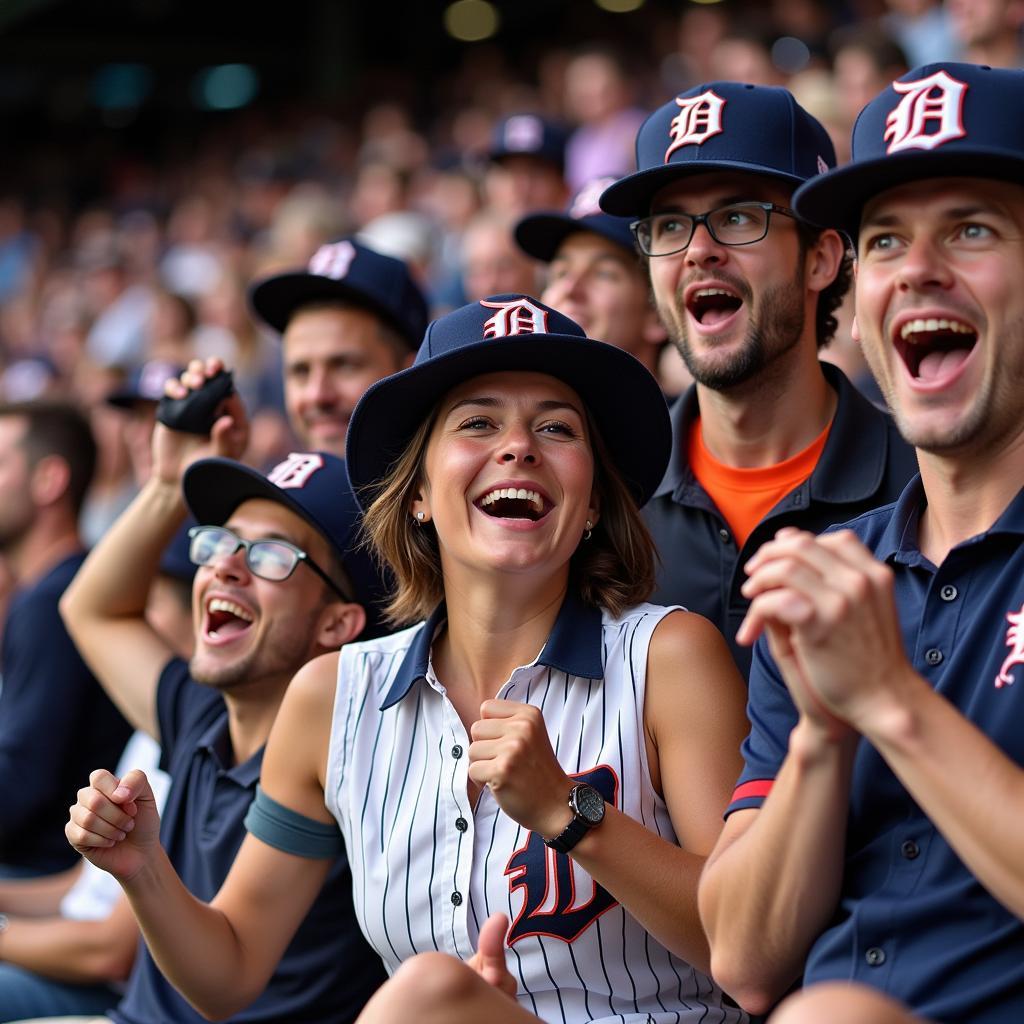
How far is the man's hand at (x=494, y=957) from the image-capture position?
2.15m

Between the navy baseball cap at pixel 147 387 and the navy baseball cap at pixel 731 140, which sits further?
the navy baseball cap at pixel 147 387

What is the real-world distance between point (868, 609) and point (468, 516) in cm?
99

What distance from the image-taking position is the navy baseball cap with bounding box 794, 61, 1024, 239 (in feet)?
6.43

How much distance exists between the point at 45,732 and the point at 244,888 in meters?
1.49

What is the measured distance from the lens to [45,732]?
13.2 ft

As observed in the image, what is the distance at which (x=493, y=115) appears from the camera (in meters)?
10.8

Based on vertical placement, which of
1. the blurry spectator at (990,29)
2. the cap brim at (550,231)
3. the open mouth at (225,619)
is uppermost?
the blurry spectator at (990,29)

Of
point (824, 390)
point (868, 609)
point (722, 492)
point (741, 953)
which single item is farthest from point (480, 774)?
point (824, 390)

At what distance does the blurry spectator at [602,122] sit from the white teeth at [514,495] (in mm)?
4777

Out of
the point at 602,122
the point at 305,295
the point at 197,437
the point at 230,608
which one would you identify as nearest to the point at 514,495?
the point at 230,608

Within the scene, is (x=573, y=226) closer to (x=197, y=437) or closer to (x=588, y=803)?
(x=197, y=437)

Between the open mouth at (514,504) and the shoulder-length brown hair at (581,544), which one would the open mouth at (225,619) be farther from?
the open mouth at (514,504)

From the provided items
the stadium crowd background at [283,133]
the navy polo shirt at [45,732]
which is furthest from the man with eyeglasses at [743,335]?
the navy polo shirt at [45,732]

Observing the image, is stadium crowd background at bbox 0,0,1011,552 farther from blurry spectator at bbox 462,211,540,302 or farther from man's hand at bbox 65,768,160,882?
man's hand at bbox 65,768,160,882
